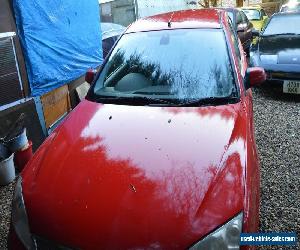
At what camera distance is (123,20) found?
437 inches

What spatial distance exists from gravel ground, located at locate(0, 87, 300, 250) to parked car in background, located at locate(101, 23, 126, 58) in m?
3.63

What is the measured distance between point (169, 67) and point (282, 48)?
410cm

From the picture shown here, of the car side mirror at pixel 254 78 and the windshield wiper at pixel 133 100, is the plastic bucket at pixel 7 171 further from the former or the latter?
the car side mirror at pixel 254 78

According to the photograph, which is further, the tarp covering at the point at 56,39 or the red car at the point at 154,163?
the tarp covering at the point at 56,39

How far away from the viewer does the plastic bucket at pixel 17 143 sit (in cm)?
411

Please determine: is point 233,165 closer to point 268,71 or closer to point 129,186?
point 129,186

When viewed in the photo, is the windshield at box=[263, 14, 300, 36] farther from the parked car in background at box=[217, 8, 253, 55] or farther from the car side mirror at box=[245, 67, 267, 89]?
the car side mirror at box=[245, 67, 267, 89]

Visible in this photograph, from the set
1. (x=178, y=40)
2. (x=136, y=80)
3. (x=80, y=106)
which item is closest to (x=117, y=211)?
(x=80, y=106)

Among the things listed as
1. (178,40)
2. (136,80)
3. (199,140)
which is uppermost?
(178,40)

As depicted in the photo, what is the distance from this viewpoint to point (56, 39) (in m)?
5.23

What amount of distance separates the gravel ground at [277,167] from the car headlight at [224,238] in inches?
45.4

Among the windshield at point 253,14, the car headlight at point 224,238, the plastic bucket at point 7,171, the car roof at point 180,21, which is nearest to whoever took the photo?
the car headlight at point 224,238

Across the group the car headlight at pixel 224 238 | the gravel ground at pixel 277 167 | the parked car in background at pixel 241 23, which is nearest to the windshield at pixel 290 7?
the parked car in background at pixel 241 23

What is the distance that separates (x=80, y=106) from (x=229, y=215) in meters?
1.71
